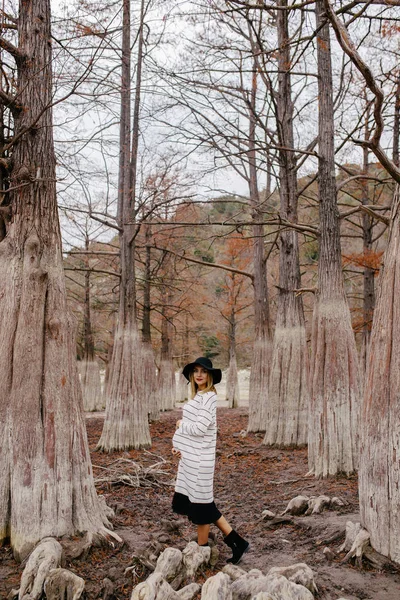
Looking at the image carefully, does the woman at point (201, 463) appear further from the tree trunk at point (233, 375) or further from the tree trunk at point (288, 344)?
the tree trunk at point (233, 375)

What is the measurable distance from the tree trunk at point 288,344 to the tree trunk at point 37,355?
6766 mm

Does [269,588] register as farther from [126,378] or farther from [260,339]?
[260,339]

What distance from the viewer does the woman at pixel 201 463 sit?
4.78 meters

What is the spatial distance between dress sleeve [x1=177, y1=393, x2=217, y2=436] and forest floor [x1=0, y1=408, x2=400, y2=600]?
3.89 feet

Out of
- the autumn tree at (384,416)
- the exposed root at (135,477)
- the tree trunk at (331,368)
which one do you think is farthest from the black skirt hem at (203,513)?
the tree trunk at (331,368)

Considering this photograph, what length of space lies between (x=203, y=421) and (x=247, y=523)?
249 centimetres

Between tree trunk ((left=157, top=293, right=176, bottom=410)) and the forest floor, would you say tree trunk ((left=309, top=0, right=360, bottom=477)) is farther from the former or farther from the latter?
tree trunk ((left=157, top=293, right=176, bottom=410))

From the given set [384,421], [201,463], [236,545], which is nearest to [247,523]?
[236,545]

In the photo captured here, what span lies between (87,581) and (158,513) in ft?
8.20

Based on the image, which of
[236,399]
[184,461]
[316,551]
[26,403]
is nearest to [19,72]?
Result: [26,403]

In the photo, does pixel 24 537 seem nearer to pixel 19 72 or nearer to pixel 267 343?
pixel 19 72

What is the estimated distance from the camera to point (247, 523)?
6.61 m

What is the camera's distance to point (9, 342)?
5422 millimetres

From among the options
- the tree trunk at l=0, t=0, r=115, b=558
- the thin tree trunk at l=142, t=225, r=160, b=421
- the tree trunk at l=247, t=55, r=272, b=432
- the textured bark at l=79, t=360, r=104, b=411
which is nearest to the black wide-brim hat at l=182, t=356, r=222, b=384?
the tree trunk at l=0, t=0, r=115, b=558
